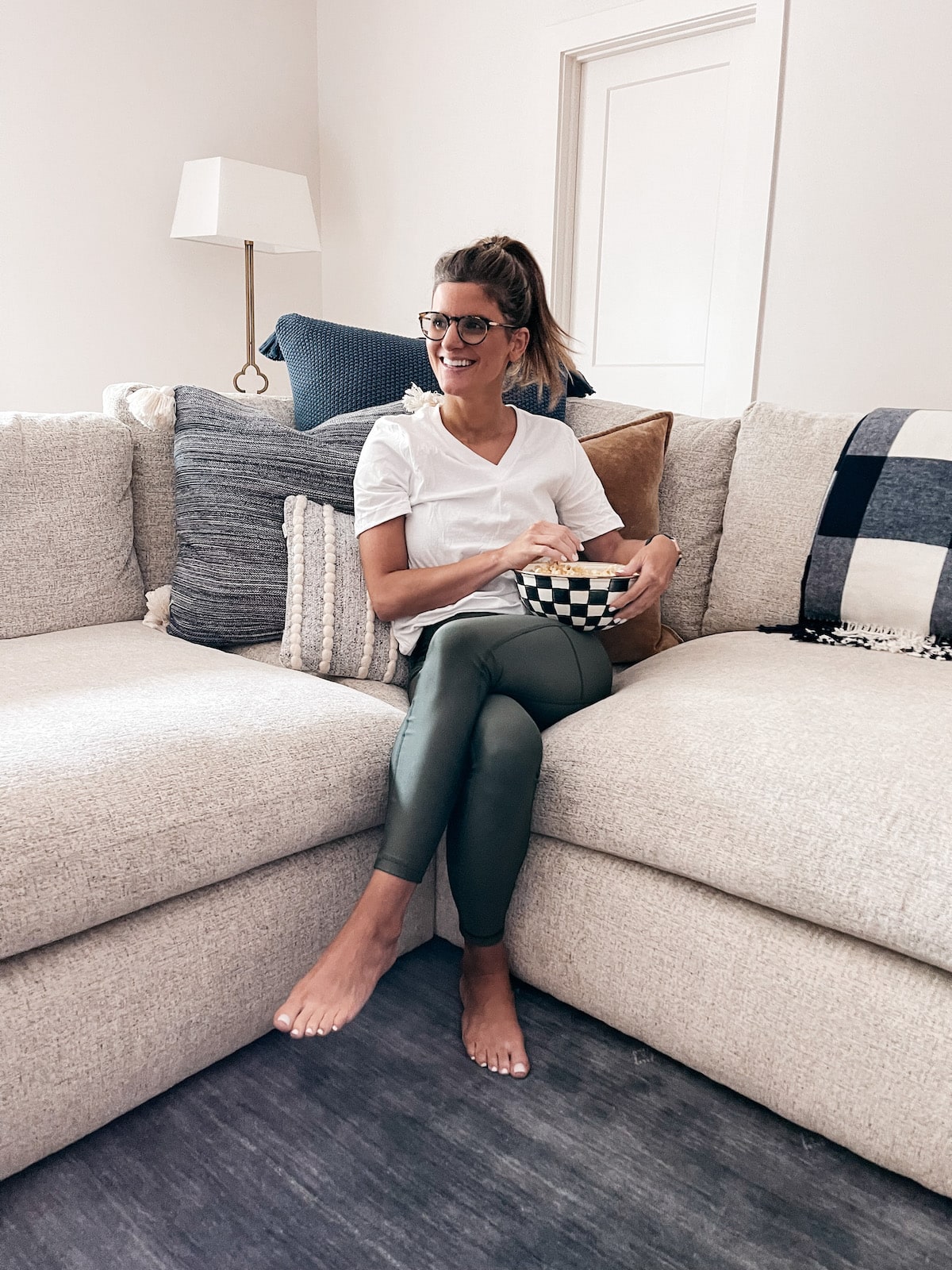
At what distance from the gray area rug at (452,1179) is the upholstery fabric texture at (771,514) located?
0.89 meters

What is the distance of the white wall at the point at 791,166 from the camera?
2846 millimetres

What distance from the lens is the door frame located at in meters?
3.06

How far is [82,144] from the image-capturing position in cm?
356

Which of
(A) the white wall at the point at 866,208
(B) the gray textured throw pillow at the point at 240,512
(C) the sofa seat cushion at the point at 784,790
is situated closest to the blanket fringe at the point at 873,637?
(C) the sofa seat cushion at the point at 784,790

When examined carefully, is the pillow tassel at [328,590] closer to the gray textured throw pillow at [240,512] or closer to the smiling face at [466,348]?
the gray textured throw pillow at [240,512]

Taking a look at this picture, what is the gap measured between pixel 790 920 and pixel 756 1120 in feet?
0.81

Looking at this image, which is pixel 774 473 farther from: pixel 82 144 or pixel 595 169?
pixel 82 144

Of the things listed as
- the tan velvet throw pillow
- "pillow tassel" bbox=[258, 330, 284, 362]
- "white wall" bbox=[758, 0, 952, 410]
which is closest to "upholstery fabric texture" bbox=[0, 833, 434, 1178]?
the tan velvet throw pillow

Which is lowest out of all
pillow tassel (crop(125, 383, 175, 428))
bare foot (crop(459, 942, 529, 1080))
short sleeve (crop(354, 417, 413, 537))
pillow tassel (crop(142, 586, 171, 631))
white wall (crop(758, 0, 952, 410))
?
bare foot (crop(459, 942, 529, 1080))

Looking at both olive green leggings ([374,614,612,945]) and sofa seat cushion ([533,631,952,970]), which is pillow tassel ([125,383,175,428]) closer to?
olive green leggings ([374,614,612,945])

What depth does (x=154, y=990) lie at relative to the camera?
1.10 m

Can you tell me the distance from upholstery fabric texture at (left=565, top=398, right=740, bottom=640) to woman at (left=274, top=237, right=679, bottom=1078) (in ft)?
0.73

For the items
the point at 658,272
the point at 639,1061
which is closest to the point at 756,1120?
the point at 639,1061

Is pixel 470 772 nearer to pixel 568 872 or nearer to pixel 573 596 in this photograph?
pixel 568 872
